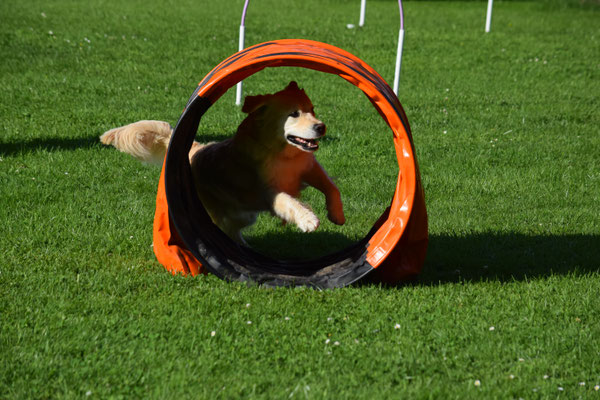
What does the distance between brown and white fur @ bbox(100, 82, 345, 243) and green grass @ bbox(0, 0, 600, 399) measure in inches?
23.7

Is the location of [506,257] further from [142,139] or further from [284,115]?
[142,139]

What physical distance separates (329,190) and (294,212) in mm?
462

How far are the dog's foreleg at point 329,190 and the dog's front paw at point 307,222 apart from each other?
1.41 feet

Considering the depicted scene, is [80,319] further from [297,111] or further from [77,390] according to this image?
[297,111]

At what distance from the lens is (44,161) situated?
6988 mm

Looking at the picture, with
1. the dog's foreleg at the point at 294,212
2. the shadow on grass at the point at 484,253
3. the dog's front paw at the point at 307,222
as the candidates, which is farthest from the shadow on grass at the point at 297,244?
the dog's front paw at the point at 307,222

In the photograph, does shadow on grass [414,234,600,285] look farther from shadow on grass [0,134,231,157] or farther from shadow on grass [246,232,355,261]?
shadow on grass [0,134,231,157]

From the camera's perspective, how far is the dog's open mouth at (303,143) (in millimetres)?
4629

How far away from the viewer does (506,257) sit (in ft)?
17.0

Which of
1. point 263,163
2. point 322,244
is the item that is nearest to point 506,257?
point 322,244

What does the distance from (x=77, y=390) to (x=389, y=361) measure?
5.01ft

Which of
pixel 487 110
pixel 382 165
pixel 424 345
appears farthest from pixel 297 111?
pixel 487 110

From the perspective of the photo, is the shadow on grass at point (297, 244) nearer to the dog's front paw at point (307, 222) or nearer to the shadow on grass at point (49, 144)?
the dog's front paw at point (307, 222)

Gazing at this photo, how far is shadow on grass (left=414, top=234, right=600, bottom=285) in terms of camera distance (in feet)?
15.9
